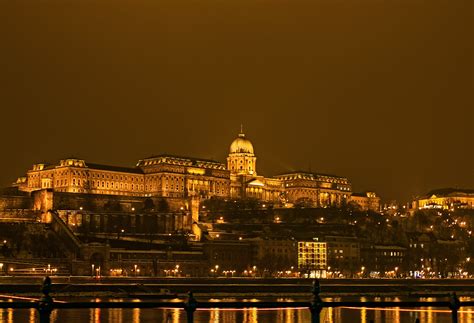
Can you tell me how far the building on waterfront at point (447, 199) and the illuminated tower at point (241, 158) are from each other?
3108cm

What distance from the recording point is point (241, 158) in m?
155

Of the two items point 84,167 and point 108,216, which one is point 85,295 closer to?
point 108,216

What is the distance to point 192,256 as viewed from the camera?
80.4m

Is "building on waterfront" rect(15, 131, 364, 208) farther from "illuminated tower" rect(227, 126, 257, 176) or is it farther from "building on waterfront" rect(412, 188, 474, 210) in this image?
"building on waterfront" rect(412, 188, 474, 210)

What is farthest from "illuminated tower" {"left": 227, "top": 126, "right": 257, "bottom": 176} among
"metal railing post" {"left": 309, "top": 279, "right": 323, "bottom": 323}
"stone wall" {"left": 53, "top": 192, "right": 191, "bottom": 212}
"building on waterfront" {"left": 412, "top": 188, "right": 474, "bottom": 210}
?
"metal railing post" {"left": 309, "top": 279, "right": 323, "bottom": 323}

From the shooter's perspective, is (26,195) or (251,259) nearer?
(251,259)

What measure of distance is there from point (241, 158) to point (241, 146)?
276 cm

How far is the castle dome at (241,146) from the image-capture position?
156750 mm

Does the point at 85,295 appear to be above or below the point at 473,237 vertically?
below

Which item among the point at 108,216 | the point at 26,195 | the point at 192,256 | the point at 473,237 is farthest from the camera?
the point at 473,237

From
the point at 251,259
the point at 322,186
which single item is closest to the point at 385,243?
the point at 251,259

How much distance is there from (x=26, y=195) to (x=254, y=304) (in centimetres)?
9425

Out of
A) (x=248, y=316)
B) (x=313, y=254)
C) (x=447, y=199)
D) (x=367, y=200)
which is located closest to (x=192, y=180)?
(x=367, y=200)

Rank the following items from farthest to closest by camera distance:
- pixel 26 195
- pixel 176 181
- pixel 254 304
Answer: pixel 176 181
pixel 26 195
pixel 254 304
